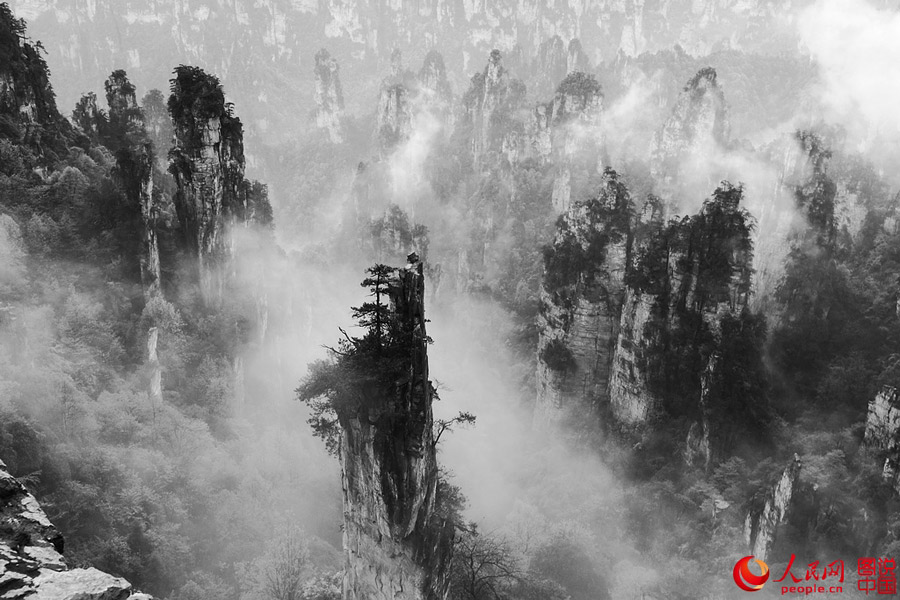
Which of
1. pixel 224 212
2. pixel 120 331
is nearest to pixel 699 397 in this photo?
pixel 224 212

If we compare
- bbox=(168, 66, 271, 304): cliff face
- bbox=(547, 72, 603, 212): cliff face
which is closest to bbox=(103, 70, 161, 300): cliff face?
bbox=(168, 66, 271, 304): cliff face

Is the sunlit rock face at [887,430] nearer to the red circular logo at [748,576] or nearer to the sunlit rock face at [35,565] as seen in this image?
the red circular logo at [748,576]

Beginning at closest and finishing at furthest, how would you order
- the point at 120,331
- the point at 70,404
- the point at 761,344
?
the point at 70,404
the point at 120,331
the point at 761,344

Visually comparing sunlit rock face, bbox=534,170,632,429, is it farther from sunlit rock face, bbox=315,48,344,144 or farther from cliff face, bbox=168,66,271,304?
sunlit rock face, bbox=315,48,344,144

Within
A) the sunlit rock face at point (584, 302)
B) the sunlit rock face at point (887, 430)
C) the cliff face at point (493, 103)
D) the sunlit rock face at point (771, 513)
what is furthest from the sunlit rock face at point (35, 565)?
the cliff face at point (493, 103)

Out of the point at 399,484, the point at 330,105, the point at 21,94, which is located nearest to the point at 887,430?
the point at 399,484

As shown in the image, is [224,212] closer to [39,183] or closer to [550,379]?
[39,183]
